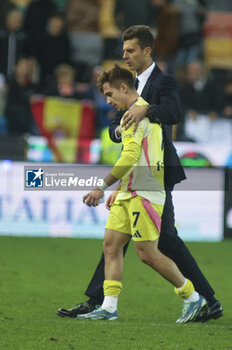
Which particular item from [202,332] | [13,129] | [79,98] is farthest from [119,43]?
[202,332]

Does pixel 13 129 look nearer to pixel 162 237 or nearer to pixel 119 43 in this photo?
pixel 119 43

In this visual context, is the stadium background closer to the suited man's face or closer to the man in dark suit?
the man in dark suit

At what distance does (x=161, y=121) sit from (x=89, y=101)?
8196 millimetres

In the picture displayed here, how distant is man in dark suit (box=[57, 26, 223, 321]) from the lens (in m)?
5.28

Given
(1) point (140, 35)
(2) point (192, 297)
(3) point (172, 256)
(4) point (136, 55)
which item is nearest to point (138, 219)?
(3) point (172, 256)

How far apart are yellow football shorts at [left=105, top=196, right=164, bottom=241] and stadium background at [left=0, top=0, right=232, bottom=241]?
4.14 m

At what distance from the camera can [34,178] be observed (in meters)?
5.18

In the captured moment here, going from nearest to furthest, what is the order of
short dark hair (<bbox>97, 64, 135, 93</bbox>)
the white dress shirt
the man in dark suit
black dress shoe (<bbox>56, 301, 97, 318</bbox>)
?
the man in dark suit → short dark hair (<bbox>97, 64, 135, 93</bbox>) → the white dress shirt → black dress shoe (<bbox>56, 301, 97, 318</bbox>)

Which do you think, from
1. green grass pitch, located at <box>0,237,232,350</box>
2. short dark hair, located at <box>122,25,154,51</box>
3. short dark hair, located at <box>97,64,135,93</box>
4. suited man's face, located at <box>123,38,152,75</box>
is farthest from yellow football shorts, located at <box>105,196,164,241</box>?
short dark hair, located at <box>122,25,154,51</box>

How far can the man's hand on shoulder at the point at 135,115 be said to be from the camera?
516cm

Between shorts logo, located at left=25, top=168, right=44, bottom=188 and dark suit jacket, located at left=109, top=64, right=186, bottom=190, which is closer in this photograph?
shorts logo, located at left=25, top=168, right=44, bottom=188

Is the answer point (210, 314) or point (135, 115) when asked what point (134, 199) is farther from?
point (210, 314)

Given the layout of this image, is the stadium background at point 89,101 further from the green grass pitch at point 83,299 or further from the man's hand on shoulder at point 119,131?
the man's hand on shoulder at point 119,131

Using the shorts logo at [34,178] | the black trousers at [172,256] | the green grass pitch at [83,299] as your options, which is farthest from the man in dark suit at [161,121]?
the shorts logo at [34,178]
